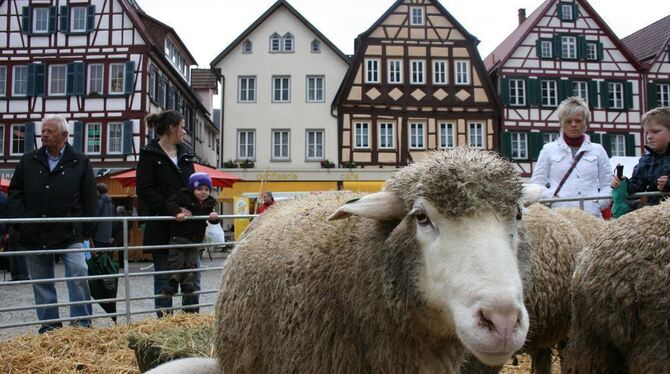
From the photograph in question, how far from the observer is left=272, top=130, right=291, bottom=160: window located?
29.5 m

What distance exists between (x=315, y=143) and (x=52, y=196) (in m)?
24.0

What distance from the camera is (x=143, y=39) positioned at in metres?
27.1

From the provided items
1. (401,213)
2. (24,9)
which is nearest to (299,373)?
(401,213)

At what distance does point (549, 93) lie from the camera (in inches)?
1198

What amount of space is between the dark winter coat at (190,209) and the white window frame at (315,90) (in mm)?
23544

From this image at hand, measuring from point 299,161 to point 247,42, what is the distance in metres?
7.11

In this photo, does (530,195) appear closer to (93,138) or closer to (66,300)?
(66,300)

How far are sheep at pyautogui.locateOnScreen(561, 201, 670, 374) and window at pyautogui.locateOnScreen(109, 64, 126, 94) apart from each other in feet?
91.0

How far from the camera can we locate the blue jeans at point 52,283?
5.87 metres

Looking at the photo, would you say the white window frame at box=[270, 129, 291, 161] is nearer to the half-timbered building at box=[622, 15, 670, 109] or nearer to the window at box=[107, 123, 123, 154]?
the window at box=[107, 123, 123, 154]

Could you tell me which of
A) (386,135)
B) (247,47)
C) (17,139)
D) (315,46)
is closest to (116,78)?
(17,139)

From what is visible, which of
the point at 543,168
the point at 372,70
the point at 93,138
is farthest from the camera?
the point at 372,70

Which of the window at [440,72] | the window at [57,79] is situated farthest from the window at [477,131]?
the window at [57,79]

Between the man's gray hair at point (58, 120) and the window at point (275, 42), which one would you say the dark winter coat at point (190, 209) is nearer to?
the man's gray hair at point (58, 120)
